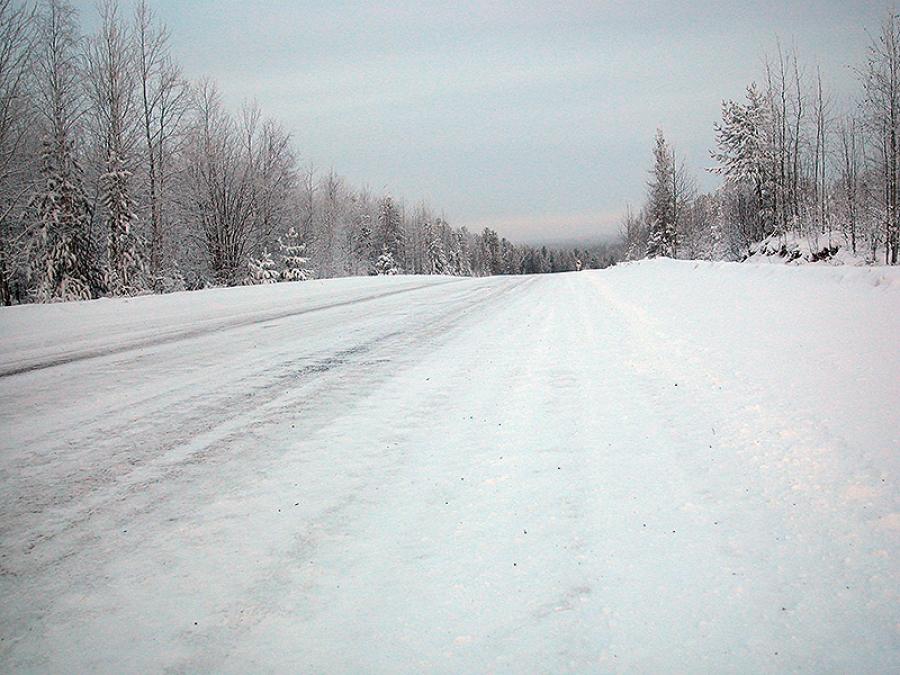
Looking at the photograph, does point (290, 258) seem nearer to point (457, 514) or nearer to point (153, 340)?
point (153, 340)

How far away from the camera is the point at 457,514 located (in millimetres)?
2229

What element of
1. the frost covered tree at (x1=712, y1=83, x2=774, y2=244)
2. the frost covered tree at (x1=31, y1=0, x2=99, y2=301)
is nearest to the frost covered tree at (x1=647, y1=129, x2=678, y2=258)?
the frost covered tree at (x1=712, y1=83, x2=774, y2=244)

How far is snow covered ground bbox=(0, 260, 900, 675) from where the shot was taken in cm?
153

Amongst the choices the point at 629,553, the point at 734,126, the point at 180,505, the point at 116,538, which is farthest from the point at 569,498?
the point at 734,126

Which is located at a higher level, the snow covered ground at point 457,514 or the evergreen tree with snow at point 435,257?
the evergreen tree with snow at point 435,257

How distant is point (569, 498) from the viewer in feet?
7.76

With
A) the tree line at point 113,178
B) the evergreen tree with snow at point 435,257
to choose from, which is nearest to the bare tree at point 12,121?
the tree line at point 113,178

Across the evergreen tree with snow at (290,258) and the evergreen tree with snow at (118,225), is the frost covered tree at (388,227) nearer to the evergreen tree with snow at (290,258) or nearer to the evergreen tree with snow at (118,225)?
the evergreen tree with snow at (290,258)

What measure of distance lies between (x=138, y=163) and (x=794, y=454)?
1051 inches

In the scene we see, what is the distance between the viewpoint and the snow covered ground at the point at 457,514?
1525mm

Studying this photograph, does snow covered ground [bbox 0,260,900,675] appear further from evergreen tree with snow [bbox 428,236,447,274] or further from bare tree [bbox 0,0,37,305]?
evergreen tree with snow [bbox 428,236,447,274]

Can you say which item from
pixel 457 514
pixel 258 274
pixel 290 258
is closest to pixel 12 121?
pixel 258 274

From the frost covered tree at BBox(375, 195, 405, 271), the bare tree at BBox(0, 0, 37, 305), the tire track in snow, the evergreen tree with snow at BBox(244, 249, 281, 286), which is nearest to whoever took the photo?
the tire track in snow

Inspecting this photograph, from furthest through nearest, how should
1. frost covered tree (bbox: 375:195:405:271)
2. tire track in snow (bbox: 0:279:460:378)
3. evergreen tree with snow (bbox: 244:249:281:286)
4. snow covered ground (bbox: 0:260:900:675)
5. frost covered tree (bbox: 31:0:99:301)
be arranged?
1. frost covered tree (bbox: 375:195:405:271)
2. evergreen tree with snow (bbox: 244:249:281:286)
3. frost covered tree (bbox: 31:0:99:301)
4. tire track in snow (bbox: 0:279:460:378)
5. snow covered ground (bbox: 0:260:900:675)
